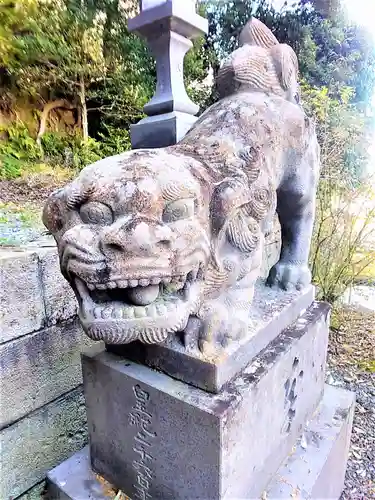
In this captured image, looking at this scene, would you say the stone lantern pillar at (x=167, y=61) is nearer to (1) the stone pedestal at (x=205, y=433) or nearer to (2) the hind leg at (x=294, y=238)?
(2) the hind leg at (x=294, y=238)

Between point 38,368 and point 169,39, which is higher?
point 169,39

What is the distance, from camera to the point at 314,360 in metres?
1.28

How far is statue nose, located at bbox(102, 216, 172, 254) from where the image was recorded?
2.09 ft

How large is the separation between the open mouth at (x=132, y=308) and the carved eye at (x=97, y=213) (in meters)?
0.11

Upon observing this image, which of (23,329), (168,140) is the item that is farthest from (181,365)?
(168,140)

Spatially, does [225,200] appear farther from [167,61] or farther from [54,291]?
[167,61]

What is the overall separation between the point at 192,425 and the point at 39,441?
0.70 meters

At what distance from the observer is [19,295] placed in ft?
3.67

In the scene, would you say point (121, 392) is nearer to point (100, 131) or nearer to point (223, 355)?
point (223, 355)

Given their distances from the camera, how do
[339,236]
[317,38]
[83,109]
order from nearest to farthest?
[339,236], [317,38], [83,109]

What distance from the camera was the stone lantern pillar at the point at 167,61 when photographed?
4.86ft

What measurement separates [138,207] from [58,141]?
6108 mm

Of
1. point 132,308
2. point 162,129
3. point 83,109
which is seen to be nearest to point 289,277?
point 132,308

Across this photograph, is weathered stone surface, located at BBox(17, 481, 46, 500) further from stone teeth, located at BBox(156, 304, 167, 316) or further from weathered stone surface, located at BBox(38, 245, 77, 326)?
stone teeth, located at BBox(156, 304, 167, 316)
